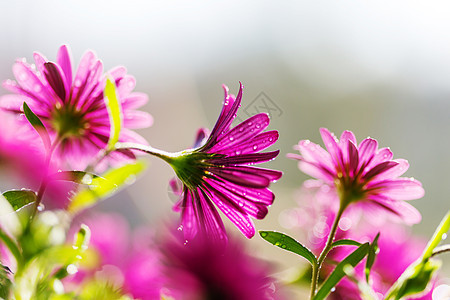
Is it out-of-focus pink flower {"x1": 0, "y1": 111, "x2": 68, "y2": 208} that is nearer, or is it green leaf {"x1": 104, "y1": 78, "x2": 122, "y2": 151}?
green leaf {"x1": 104, "y1": 78, "x2": 122, "y2": 151}

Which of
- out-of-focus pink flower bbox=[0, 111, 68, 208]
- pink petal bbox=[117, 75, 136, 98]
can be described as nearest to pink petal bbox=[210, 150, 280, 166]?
pink petal bbox=[117, 75, 136, 98]

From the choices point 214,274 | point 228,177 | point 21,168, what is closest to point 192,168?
point 228,177

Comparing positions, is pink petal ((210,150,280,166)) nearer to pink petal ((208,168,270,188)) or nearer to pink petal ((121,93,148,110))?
pink petal ((208,168,270,188))

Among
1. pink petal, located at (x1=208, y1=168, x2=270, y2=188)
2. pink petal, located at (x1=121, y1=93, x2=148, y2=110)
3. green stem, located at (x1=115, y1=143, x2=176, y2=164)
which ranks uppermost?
pink petal, located at (x1=208, y1=168, x2=270, y2=188)

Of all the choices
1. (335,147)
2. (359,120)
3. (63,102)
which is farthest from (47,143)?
(359,120)

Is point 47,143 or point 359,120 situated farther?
point 359,120

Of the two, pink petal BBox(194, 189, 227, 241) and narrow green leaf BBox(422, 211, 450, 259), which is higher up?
narrow green leaf BBox(422, 211, 450, 259)

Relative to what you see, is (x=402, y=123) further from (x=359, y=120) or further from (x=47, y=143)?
(x=47, y=143)
